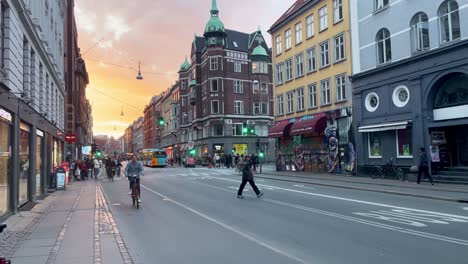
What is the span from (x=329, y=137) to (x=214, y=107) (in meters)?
38.1

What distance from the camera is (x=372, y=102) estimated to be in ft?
88.0

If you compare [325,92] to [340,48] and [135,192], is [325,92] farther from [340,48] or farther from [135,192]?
[135,192]

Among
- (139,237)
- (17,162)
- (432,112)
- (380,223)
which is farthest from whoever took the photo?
(432,112)

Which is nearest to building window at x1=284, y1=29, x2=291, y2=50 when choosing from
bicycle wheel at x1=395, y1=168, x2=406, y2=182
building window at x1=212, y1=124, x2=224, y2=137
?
bicycle wheel at x1=395, y1=168, x2=406, y2=182

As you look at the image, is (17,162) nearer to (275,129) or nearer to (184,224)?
(184,224)

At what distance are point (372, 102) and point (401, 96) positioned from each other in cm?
252

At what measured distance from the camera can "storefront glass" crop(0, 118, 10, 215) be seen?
11547mm

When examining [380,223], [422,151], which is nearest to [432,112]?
[422,151]

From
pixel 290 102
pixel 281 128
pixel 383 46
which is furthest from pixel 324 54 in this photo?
pixel 281 128

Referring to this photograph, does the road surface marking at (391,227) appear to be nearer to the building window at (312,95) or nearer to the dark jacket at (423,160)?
the dark jacket at (423,160)

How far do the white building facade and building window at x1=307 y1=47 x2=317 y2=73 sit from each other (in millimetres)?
20161

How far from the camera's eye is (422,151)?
2056 cm

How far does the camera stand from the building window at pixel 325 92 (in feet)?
105

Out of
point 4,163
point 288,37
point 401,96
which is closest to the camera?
point 4,163
